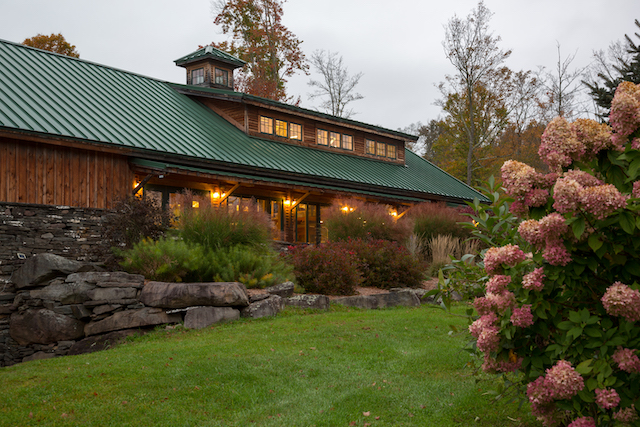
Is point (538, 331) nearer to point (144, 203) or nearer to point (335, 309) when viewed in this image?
point (335, 309)

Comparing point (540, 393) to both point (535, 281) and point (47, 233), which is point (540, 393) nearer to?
point (535, 281)

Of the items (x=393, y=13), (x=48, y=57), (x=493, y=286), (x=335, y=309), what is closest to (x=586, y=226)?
(x=493, y=286)

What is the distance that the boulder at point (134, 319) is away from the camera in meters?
8.31

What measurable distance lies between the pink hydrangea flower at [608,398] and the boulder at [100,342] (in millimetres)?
7325

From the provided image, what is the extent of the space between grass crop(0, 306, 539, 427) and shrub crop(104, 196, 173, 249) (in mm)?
3406

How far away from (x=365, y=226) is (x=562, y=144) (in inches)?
420

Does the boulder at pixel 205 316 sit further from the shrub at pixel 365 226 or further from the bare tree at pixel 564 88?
the bare tree at pixel 564 88

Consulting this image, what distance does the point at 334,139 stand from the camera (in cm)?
2136

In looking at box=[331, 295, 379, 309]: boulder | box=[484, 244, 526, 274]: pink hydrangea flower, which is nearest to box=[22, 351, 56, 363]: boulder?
box=[331, 295, 379, 309]: boulder

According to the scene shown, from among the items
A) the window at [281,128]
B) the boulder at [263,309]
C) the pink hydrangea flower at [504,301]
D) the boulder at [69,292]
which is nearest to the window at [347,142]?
the window at [281,128]

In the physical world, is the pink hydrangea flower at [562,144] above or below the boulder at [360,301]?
above

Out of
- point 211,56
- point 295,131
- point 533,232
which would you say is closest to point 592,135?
point 533,232

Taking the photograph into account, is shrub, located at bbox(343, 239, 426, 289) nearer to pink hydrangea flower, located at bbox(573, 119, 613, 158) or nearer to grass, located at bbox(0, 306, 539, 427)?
grass, located at bbox(0, 306, 539, 427)

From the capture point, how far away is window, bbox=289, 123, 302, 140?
19766mm
